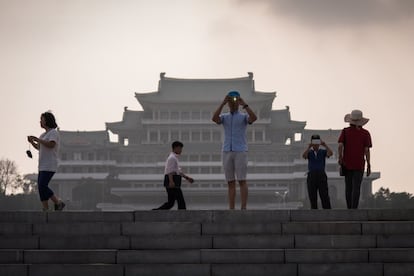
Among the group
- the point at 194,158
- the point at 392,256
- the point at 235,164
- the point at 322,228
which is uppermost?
the point at 194,158

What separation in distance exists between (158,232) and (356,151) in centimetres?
323

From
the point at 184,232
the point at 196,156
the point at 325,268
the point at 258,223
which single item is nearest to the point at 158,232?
the point at 184,232

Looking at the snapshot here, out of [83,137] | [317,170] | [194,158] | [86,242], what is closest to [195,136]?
[194,158]

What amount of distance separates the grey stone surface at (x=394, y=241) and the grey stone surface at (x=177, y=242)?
1789mm

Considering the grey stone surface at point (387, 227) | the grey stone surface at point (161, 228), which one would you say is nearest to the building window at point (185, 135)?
the grey stone surface at point (161, 228)

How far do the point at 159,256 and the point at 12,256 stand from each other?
1.55 meters

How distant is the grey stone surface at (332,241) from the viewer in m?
10.4

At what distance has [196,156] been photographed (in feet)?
215

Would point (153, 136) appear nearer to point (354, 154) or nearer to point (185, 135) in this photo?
point (185, 135)

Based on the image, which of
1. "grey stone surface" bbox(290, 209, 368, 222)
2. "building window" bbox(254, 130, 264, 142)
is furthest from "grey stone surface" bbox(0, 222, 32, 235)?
"building window" bbox(254, 130, 264, 142)

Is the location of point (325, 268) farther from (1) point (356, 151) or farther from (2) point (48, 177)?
(2) point (48, 177)

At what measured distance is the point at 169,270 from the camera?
9930 millimetres

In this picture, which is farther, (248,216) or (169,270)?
(248,216)

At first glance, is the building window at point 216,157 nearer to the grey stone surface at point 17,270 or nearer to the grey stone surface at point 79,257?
the grey stone surface at point 79,257
